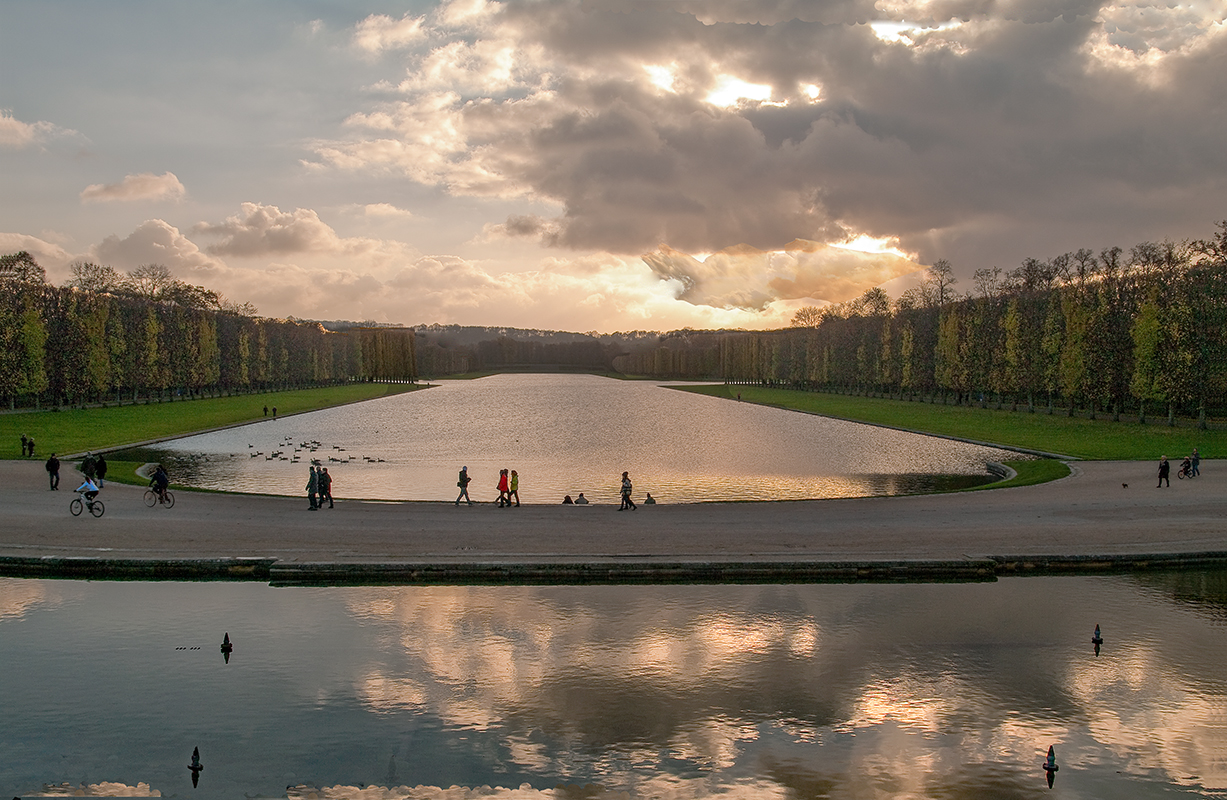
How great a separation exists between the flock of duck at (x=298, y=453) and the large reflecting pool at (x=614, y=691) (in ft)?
90.0

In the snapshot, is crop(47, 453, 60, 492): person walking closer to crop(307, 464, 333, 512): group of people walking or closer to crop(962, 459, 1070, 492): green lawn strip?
crop(307, 464, 333, 512): group of people walking

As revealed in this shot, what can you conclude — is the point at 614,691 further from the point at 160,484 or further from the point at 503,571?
the point at 160,484

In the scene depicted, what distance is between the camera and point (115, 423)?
69.2 m

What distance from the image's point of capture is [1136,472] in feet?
128

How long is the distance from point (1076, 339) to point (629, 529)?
219 feet

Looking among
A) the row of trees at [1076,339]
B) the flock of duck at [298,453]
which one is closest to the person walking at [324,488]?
the flock of duck at [298,453]

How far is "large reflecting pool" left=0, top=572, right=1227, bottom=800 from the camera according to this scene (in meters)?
11.9

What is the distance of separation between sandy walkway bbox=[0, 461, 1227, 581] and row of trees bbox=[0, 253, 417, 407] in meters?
59.5

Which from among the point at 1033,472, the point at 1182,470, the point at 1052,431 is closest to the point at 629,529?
the point at 1033,472

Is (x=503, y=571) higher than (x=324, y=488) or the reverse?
the reverse

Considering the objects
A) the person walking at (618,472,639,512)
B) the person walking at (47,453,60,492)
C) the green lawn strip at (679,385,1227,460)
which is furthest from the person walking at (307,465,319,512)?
the green lawn strip at (679,385,1227,460)

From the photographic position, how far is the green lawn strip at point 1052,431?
50.3 metres

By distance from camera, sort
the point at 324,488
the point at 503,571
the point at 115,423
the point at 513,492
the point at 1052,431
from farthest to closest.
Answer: the point at 115,423 < the point at 1052,431 < the point at 513,492 < the point at 324,488 < the point at 503,571

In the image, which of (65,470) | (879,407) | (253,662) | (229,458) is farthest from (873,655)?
(879,407)
